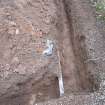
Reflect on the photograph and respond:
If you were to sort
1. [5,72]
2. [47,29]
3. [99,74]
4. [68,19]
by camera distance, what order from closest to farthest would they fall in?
[5,72], [99,74], [47,29], [68,19]

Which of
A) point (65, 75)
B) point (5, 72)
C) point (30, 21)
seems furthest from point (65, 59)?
point (5, 72)

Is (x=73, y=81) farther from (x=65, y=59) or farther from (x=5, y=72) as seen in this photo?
(x=5, y=72)

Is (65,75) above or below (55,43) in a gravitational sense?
below

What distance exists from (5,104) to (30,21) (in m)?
1.13

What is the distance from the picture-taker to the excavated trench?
138 inches

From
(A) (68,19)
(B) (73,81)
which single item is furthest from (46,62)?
(A) (68,19)

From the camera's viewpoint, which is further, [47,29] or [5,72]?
[47,29]

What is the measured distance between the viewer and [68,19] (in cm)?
437

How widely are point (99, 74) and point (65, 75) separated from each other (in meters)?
0.56

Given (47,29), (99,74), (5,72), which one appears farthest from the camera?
(47,29)

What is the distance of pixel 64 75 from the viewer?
3959 millimetres

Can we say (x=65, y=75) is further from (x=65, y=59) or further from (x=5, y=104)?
(x=5, y=104)

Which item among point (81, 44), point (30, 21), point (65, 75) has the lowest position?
point (65, 75)

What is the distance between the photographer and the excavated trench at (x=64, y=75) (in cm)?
351
